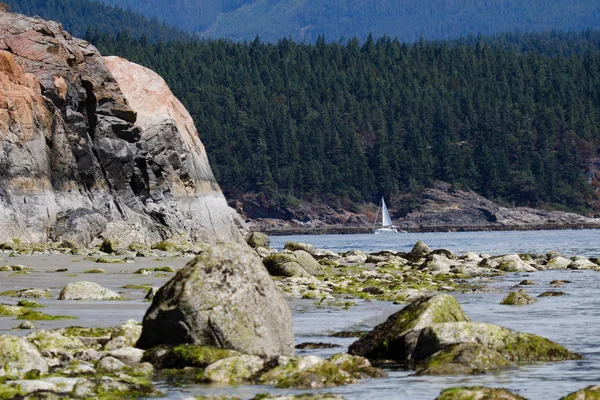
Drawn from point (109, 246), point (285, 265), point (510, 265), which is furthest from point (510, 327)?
point (109, 246)

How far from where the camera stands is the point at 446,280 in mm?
33719

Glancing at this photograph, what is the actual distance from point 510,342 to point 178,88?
182711mm

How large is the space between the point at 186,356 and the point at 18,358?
7.41ft

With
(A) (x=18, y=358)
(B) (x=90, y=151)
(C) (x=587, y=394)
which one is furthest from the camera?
(B) (x=90, y=151)

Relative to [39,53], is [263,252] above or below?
below

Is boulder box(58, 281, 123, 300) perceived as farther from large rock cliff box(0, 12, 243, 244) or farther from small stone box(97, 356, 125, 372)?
large rock cliff box(0, 12, 243, 244)

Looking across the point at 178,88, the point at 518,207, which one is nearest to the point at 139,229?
the point at 518,207

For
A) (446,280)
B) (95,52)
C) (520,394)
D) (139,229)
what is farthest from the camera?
(95,52)

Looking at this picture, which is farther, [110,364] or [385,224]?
[385,224]

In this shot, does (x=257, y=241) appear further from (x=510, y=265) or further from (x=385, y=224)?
(x=385, y=224)

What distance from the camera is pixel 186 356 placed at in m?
13.6

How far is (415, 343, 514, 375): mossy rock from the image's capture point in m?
13.4

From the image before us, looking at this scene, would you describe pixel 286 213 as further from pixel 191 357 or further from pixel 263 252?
pixel 191 357

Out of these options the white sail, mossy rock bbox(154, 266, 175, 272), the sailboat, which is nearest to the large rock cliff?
mossy rock bbox(154, 266, 175, 272)
